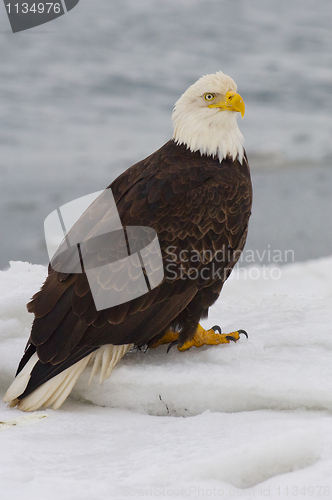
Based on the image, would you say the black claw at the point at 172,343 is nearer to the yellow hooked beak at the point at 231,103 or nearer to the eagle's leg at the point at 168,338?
the eagle's leg at the point at 168,338

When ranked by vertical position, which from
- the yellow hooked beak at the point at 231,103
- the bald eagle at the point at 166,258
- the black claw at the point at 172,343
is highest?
the yellow hooked beak at the point at 231,103

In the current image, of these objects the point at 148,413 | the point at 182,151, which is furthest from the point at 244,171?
the point at 148,413

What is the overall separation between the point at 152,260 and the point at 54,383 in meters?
0.67

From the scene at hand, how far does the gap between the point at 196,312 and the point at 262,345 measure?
1.16ft

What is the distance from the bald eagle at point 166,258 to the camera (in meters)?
2.16

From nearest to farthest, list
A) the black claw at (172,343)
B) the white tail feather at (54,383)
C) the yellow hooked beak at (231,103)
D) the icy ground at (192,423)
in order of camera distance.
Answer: the icy ground at (192,423) < the white tail feather at (54,383) < the black claw at (172,343) < the yellow hooked beak at (231,103)

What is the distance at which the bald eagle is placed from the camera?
2.16m

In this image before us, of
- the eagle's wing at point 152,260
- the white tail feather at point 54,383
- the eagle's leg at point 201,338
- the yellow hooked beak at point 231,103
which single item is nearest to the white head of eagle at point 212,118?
the yellow hooked beak at point 231,103

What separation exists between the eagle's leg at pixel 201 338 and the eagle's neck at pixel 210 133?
0.90m

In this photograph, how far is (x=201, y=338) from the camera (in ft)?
8.52

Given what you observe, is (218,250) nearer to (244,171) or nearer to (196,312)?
(196,312)

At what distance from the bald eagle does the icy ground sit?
12cm

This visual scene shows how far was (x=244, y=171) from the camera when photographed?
2648mm

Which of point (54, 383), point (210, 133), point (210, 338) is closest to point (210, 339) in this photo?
point (210, 338)
